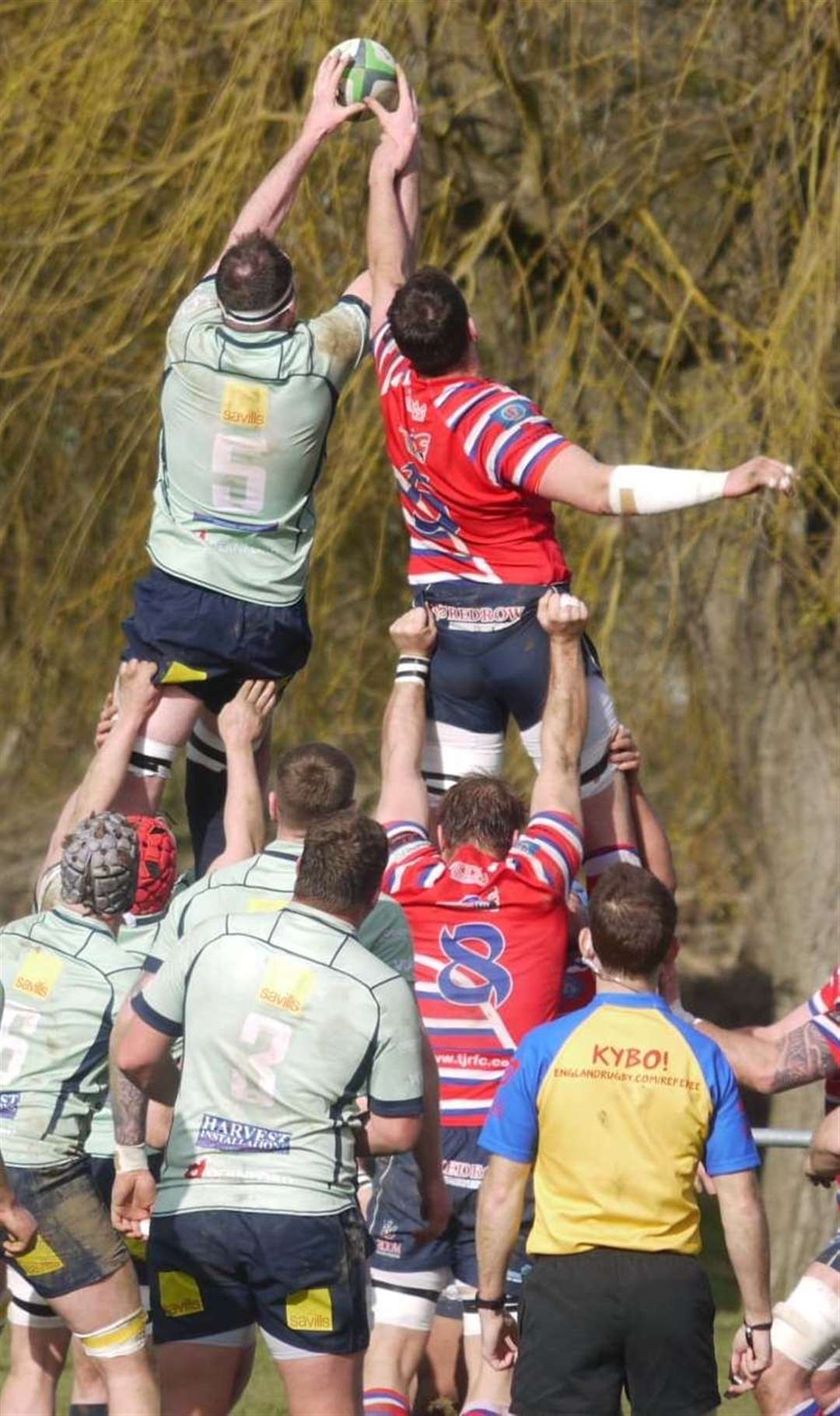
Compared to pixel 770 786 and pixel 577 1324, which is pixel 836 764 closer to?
pixel 770 786

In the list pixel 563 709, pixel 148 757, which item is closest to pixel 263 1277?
pixel 563 709

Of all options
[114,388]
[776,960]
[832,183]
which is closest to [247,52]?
[114,388]

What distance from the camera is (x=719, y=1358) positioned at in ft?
38.0

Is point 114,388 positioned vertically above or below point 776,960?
above

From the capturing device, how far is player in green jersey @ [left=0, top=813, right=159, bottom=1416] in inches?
Answer: 263

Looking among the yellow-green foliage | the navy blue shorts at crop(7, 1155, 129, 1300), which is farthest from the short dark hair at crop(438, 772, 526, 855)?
the yellow-green foliage

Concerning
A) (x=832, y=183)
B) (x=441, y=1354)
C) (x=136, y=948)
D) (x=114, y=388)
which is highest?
(x=832, y=183)

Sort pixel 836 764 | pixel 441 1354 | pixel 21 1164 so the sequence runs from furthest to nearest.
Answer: pixel 836 764 → pixel 441 1354 → pixel 21 1164

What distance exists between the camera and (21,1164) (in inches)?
265

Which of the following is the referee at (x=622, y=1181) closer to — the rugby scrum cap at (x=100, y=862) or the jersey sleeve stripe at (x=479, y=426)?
the rugby scrum cap at (x=100, y=862)

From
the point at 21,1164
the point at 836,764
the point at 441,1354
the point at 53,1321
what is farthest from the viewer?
the point at 836,764

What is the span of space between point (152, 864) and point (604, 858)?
54.8 inches

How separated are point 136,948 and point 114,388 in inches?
171

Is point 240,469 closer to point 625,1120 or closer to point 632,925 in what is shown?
point 632,925
